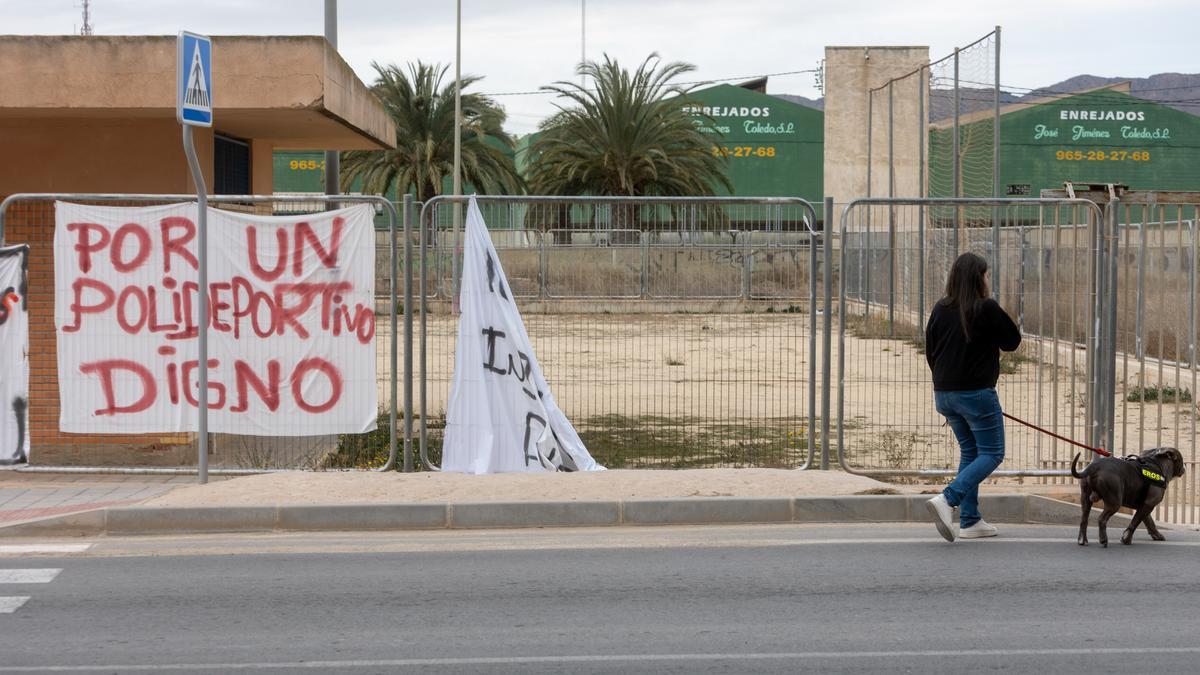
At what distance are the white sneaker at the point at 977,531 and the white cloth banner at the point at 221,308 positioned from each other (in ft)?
15.1

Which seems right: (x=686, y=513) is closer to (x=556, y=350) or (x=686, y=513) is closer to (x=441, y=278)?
(x=556, y=350)

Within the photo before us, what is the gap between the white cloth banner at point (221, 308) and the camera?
34.4ft

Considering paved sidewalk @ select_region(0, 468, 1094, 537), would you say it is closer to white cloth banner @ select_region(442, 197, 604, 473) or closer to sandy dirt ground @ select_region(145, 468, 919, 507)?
sandy dirt ground @ select_region(145, 468, 919, 507)

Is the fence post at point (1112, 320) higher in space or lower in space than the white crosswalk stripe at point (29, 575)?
higher

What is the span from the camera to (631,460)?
1164 cm

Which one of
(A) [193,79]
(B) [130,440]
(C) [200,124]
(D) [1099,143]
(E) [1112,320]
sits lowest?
(B) [130,440]

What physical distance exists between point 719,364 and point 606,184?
108 feet

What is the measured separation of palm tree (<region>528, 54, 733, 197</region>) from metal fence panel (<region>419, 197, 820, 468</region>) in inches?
1209

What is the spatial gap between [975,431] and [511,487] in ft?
10.8

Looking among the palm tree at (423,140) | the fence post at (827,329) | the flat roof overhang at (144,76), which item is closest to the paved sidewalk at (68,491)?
the flat roof overhang at (144,76)

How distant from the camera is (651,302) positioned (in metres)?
11.4

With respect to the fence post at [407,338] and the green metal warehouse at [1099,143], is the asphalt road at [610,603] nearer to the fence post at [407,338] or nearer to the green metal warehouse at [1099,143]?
the fence post at [407,338]

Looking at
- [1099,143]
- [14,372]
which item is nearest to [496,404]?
[14,372]

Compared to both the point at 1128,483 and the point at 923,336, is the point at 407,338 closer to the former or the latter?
the point at 923,336
